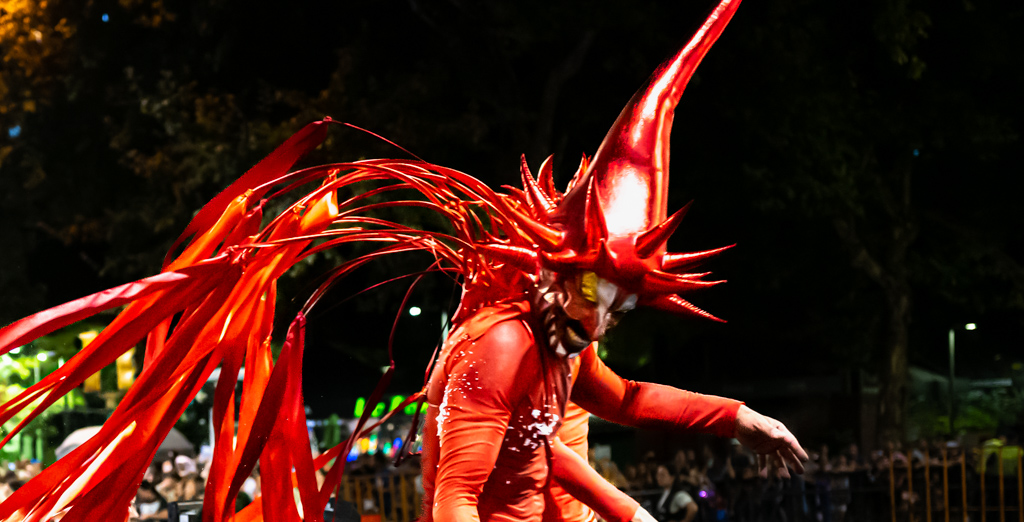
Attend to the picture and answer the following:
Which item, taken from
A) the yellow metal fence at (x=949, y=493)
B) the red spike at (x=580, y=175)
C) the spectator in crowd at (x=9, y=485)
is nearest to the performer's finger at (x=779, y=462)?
the red spike at (x=580, y=175)

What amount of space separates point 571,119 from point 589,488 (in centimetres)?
901

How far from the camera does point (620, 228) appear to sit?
2.23 m

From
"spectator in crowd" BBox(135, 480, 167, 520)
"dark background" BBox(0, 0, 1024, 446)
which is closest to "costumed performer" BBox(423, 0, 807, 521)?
"spectator in crowd" BBox(135, 480, 167, 520)

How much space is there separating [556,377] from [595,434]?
60.6ft

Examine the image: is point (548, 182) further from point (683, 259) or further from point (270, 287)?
point (270, 287)

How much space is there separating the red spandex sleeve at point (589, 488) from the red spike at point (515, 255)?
436 millimetres

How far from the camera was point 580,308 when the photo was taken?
222 cm

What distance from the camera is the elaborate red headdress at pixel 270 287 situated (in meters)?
2.19

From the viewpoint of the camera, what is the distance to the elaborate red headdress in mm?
2188

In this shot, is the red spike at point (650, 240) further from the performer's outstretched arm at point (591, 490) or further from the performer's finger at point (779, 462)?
the performer's finger at point (779, 462)

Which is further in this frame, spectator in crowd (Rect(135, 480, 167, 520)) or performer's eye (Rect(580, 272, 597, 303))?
spectator in crowd (Rect(135, 480, 167, 520))

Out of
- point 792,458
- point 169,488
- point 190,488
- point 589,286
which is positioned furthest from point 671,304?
point 169,488

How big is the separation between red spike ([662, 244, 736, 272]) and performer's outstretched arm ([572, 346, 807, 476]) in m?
0.42

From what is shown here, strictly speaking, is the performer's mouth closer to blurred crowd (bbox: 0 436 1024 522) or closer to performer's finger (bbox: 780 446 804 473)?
performer's finger (bbox: 780 446 804 473)
